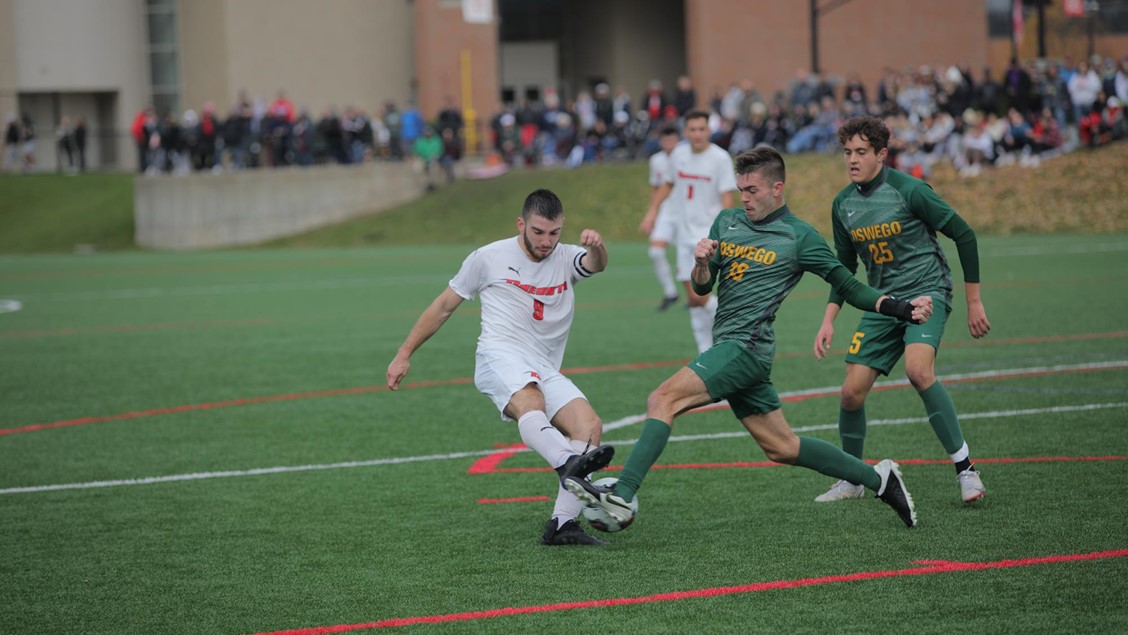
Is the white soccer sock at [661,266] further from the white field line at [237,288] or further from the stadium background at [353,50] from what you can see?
the stadium background at [353,50]

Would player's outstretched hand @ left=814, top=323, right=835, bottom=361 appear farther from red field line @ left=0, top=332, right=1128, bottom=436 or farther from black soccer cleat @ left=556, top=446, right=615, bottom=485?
red field line @ left=0, top=332, right=1128, bottom=436

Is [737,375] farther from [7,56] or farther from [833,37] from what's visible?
[7,56]

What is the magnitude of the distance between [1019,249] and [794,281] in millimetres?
19225

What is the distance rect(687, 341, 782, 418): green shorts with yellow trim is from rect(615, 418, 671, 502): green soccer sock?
314 millimetres

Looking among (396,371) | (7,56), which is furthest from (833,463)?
(7,56)

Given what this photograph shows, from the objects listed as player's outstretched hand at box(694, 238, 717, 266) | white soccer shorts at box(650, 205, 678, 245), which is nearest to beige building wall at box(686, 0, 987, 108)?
white soccer shorts at box(650, 205, 678, 245)

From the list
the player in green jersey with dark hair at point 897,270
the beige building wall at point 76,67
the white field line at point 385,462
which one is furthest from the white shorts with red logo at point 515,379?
the beige building wall at point 76,67

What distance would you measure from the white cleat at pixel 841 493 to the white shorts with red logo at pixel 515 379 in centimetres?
155

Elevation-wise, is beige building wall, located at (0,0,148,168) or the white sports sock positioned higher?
beige building wall, located at (0,0,148,168)

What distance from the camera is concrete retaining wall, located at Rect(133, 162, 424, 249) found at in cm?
3712

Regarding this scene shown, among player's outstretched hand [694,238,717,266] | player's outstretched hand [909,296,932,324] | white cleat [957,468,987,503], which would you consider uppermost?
player's outstretched hand [694,238,717,266]

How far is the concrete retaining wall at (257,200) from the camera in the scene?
122ft

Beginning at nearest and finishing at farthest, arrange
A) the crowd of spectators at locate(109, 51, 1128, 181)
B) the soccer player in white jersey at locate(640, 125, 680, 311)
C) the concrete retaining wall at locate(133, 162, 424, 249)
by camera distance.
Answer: the soccer player in white jersey at locate(640, 125, 680, 311)
the crowd of spectators at locate(109, 51, 1128, 181)
the concrete retaining wall at locate(133, 162, 424, 249)

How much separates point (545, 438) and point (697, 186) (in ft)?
22.9
